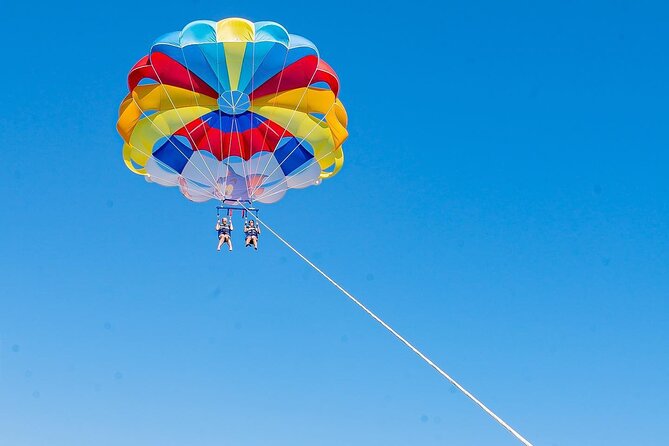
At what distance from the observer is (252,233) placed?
20312 mm

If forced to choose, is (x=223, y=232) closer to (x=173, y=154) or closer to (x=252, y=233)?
(x=252, y=233)

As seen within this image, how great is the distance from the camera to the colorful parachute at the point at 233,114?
64.0ft

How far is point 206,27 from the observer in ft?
63.9

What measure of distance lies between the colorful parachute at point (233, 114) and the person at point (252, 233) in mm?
1200

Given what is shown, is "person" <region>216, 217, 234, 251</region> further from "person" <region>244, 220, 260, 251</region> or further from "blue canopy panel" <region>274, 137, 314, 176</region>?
"blue canopy panel" <region>274, 137, 314, 176</region>

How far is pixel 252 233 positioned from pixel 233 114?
2.64 metres

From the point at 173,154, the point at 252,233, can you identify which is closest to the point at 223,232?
the point at 252,233

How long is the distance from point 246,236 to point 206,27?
4.33 metres

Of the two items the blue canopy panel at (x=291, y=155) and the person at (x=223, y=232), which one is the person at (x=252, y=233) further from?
the blue canopy panel at (x=291, y=155)

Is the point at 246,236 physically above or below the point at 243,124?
below

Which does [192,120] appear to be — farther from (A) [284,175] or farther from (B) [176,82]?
(A) [284,175]

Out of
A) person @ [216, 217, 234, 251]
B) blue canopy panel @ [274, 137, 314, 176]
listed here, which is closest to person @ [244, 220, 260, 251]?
person @ [216, 217, 234, 251]

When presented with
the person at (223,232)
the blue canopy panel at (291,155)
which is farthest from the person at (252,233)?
the blue canopy panel at (291,155)

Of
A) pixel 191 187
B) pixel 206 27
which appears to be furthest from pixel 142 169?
pixel 206 27
